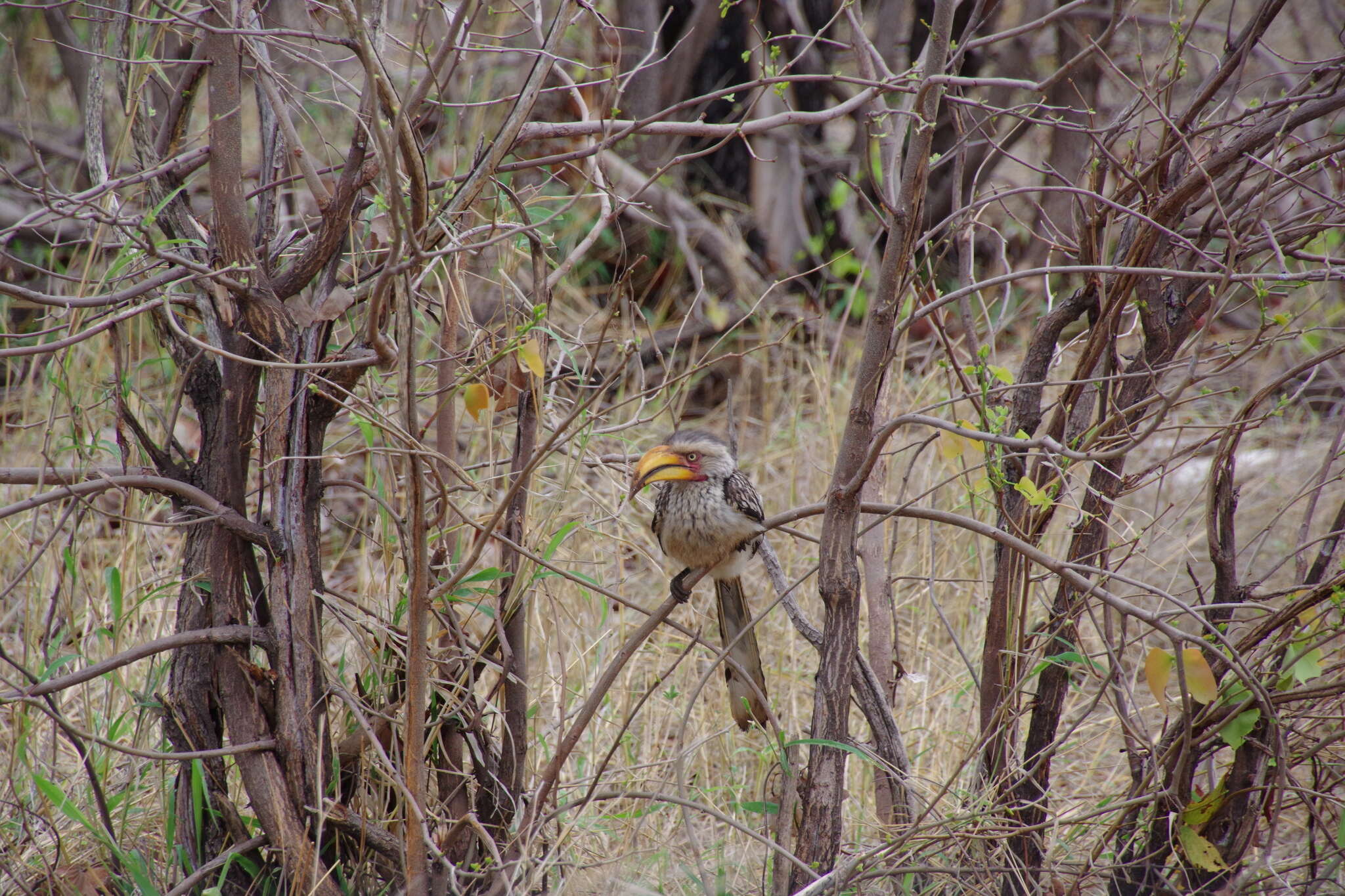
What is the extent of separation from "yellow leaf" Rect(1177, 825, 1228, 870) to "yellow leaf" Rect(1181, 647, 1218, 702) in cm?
49

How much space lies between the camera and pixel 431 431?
190 inches

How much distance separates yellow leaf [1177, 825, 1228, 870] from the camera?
2.53m

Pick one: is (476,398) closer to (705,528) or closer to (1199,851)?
(705,528)

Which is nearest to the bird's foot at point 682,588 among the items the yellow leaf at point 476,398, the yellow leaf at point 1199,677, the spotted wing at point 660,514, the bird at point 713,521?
the bird at point 713,521

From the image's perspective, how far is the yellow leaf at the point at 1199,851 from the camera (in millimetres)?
2525

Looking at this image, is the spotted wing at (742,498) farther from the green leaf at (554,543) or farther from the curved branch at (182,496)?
the curved branch at (182,496)

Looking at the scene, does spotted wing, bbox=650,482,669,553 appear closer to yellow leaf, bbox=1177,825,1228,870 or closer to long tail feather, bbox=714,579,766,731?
long tail feather, bbox=714,579,766,731

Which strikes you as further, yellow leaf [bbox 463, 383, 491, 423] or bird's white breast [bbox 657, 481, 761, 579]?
bird's white breast [bbox 657, 481, 761, 579]

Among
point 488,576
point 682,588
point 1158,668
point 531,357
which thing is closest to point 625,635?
point 682,588

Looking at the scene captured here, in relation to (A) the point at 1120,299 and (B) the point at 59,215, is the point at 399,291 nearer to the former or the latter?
(B) the point at 59,215

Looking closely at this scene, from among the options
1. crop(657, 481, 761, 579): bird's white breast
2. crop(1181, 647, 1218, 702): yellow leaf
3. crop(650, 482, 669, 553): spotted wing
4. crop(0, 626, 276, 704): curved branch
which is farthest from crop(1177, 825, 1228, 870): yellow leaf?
crop(0, 626, 276, 704): curved branch

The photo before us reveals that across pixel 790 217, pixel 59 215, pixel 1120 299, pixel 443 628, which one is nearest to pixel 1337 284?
pixel 790 217

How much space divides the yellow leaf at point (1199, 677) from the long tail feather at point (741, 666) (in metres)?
1.06

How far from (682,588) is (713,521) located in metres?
0.22
